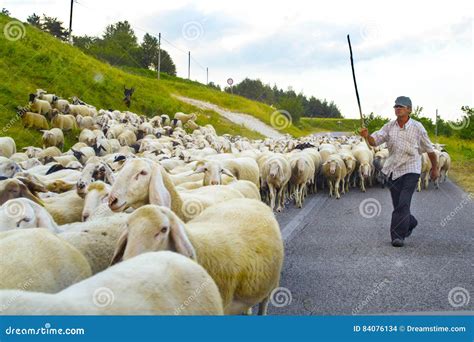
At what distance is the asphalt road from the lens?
5672mm

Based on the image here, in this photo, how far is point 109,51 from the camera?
70.0 m

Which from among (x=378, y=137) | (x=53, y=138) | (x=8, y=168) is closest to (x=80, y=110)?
(x=53, y=138)

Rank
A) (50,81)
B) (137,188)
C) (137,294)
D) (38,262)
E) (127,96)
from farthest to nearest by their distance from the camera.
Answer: (127,96)
(50,81)
(137,188)
(38,262)
(137,294)

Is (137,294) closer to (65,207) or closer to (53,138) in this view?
(65,207)

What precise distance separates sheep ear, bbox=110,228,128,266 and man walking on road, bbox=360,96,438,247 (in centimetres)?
518

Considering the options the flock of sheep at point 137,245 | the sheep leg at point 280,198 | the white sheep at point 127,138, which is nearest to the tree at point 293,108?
the white sheep at point 127,138

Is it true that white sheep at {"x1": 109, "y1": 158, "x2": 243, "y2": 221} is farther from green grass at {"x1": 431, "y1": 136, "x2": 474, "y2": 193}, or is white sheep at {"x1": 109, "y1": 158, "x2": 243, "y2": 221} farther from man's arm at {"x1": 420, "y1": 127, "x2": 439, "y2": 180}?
green grass at {"x1": 431, "y1": 136, "x2": 474, "y2": 193}

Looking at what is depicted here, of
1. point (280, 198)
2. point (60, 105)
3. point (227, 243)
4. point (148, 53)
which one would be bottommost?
point (280, 198)

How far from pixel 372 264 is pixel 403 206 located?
1.61m

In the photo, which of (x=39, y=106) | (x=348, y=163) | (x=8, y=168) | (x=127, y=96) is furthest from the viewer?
(x=127, y=96)

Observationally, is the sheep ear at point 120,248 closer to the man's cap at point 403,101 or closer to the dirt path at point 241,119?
the man's cap at point 403,101

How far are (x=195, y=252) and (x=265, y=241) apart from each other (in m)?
1.05

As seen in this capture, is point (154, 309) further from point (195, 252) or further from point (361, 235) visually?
point (361, 235)

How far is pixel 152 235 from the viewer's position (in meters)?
3.86
